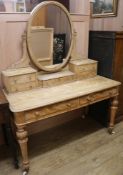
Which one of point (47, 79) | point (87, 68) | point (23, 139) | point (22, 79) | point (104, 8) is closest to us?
point (23, 139)

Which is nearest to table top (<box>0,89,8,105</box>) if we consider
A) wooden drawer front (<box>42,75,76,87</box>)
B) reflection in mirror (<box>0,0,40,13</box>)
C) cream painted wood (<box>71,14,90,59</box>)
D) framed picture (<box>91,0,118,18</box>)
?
wooden drawer front (<box>42,75,76,87</box>)

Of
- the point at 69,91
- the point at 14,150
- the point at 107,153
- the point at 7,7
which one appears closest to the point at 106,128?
the point at 107,153

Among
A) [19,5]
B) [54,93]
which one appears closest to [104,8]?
[19,5]

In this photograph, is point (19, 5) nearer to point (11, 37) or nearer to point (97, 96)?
point (11, 37)

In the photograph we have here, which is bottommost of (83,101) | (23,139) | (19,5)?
(23,139)

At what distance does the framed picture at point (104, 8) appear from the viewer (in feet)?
8.49

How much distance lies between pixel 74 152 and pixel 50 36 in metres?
1.27

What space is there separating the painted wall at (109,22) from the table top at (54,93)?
92cm

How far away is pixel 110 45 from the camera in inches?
84.5

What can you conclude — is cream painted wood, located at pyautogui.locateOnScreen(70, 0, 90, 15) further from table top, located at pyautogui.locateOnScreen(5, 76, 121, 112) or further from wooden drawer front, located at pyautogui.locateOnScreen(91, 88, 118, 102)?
wooden drawer front, located at pyautogui.locateOnScreen(91, 88, 118, 102)

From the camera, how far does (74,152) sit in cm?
201

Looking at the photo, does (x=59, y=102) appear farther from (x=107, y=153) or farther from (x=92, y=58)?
(x=92, y=58)

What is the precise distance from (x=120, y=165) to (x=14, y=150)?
3.45ft

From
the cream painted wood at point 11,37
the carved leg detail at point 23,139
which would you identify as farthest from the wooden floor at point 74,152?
the cream painted wood at point 11,37
